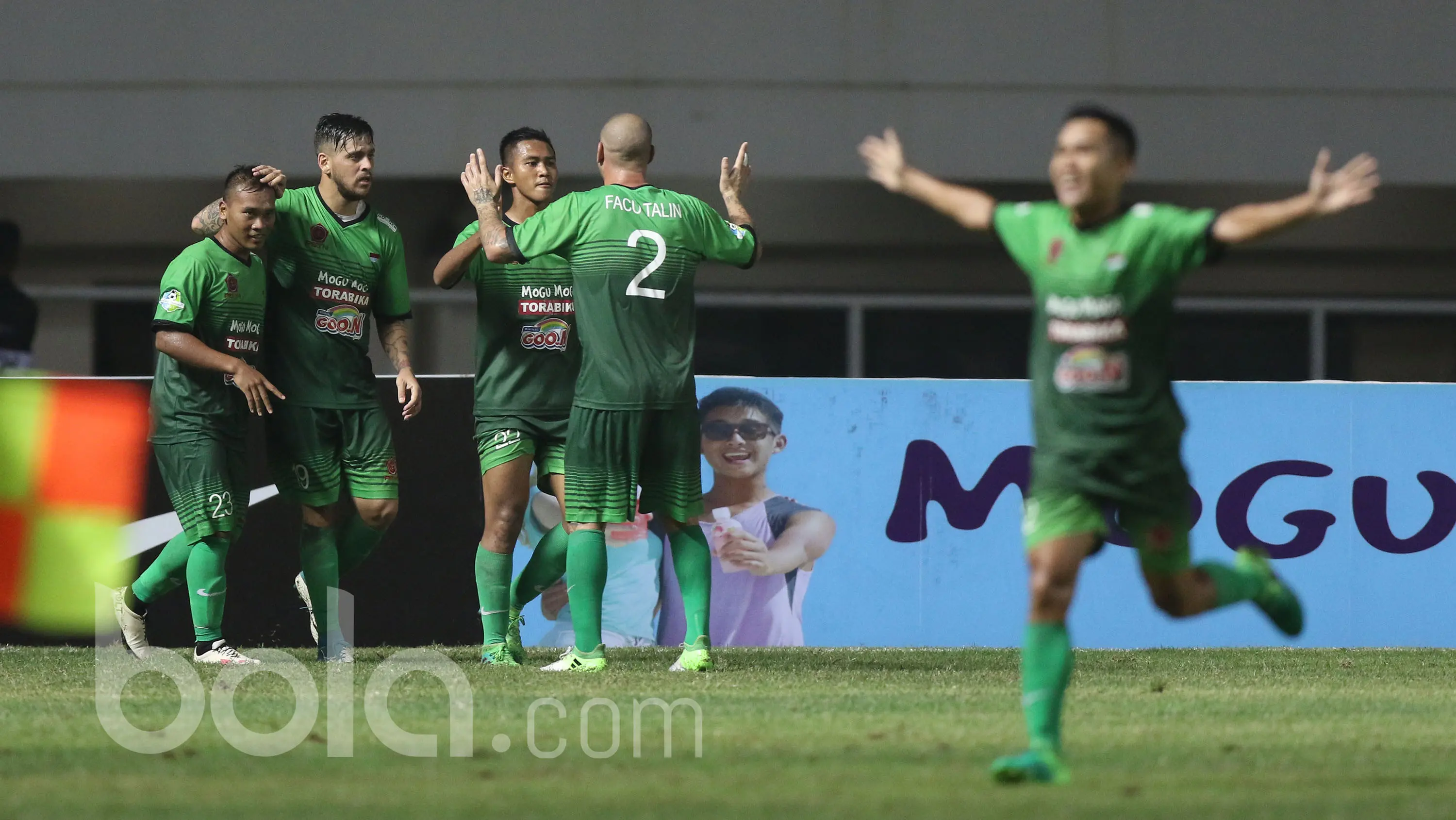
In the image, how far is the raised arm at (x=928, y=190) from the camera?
18.4 ft

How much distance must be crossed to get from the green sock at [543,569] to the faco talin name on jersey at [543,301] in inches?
38.5

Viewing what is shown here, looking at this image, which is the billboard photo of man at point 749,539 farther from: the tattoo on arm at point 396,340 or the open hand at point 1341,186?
the open hand at point 1341,186

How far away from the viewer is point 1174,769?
5.01 metres

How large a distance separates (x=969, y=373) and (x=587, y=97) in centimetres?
409

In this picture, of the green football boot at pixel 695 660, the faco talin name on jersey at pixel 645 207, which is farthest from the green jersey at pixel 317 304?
the green football boot at pixel 695 660

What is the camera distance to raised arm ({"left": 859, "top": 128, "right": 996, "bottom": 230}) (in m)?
5.60

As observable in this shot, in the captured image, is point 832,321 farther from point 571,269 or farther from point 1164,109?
point 571,269

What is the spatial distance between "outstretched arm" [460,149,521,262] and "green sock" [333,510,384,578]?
1418 millimetres

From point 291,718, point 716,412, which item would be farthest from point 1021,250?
point 716,412

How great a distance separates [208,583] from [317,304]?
1.28m

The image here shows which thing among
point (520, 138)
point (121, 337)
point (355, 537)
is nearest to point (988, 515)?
point (520, 138)

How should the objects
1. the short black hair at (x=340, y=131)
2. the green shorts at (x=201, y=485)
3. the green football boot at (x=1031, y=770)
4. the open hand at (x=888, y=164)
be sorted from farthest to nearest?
the short black hair at (x=340, y=131)
the green shorts at (x=201, y=485)
the open hand at (x=888, y=164)
the green football boot at (x=1031, y=770)

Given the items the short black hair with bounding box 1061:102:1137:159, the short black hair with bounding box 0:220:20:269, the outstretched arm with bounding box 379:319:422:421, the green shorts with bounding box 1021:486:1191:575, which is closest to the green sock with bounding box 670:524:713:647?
the outstretched arm with bounding box 379:319:422:421

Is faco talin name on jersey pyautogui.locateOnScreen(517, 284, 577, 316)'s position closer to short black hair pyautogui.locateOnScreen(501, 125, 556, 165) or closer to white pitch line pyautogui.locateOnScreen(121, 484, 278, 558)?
short black hair pyautogui.locateOnScreen(501, 125, 556, 165)
